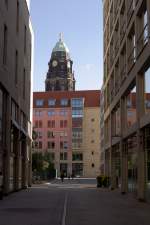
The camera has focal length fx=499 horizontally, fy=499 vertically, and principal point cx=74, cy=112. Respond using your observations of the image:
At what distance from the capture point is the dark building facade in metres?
178

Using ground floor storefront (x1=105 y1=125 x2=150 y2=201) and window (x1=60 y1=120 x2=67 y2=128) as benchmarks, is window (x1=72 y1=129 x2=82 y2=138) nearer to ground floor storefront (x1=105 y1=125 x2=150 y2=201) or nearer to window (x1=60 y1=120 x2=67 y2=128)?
window (x1=60 y1=120 x2=67 y2=128)

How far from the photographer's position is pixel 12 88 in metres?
35.4

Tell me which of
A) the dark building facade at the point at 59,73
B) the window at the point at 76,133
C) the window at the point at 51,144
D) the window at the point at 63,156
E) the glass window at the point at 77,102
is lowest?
the window at the point at 63,156

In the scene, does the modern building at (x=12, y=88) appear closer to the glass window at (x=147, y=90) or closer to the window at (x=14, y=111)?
the window at (x=14, y=111)

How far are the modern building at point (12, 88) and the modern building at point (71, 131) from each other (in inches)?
4074

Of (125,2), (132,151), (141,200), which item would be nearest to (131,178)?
(132,151)

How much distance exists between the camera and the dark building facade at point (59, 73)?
17812 cm

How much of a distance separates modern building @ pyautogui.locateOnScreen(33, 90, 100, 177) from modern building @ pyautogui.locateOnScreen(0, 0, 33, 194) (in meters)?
103

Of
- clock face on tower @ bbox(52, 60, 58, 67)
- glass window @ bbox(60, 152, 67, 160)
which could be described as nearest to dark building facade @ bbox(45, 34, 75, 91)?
clock face on tower @ bbox(52, 60, 58, 67)

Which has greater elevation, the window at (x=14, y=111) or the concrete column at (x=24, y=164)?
the window at (x=14, y=111)

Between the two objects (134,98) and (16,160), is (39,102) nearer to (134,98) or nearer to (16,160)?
(16,160)

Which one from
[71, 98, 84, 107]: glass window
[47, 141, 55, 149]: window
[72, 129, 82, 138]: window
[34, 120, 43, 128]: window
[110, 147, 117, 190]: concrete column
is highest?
[71, 98, 84, 107]: glass window

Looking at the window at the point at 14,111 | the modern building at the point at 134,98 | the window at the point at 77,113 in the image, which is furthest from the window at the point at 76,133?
the window at the point at 14,111

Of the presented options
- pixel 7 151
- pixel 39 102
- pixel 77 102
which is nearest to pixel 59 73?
pixel 39 102
